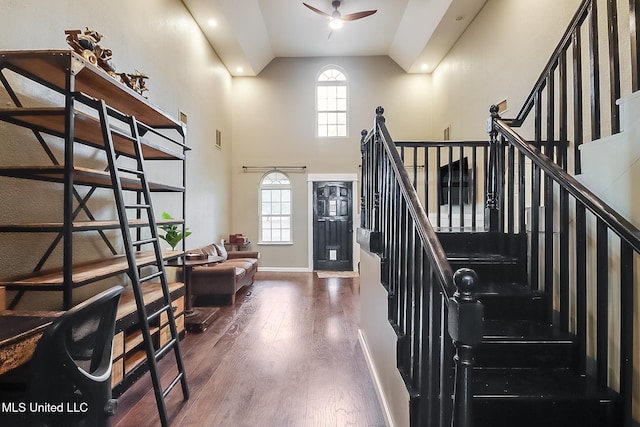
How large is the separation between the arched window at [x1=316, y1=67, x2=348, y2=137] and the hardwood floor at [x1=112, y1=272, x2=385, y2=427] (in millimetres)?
4890

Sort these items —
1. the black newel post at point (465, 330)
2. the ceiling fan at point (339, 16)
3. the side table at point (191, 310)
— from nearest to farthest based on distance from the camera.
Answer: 1. the black newel post at point (465, 330)
2. the side table at point (191, 310)
3. the ceiling fan at point (339, 16)

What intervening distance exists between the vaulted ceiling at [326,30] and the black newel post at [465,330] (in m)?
5.69

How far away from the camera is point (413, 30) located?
6340mm

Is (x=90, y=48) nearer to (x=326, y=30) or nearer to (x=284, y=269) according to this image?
(x=326, y=30)

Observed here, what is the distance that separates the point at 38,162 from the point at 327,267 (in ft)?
20.3

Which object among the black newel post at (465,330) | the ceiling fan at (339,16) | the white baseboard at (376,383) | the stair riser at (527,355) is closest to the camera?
the black newel post at (465,330)

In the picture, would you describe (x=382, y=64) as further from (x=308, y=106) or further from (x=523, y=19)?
(x=523, y=19)

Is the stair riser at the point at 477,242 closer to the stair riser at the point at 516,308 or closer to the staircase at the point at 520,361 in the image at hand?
the staircase at the point at 520,361

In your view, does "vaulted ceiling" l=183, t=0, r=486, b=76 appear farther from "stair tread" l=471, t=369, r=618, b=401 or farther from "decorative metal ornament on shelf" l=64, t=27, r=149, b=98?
"stair tread" l=471, t=369, r=618, b=401

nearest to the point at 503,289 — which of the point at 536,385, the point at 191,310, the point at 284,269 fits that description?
the point at 536,385

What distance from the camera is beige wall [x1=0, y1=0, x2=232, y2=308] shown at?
6.98 ft

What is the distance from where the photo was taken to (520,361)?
5.75 ft

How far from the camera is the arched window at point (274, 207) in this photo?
7.86 meters

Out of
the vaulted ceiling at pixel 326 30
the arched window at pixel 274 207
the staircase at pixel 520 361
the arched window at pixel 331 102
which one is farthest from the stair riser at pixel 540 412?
the arched window at pixel 331 102
